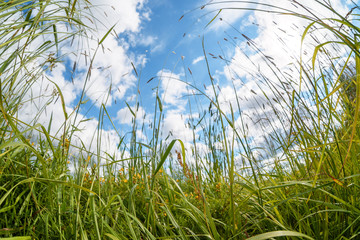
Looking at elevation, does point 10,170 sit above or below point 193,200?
above

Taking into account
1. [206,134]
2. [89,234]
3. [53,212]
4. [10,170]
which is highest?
[206,134]

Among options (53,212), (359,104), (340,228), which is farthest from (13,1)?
(340,228)

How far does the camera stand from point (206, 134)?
2625mm

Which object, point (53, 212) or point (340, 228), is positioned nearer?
point (340, 228)

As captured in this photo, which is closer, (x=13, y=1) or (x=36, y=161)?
(x=13, y=1)

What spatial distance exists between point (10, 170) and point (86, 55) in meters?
0.82

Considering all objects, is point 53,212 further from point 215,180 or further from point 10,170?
point 215,180

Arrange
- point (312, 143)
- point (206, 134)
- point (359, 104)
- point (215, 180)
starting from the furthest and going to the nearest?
point (206, 134), point (215, 180), point (312, 143), point (359, 104)

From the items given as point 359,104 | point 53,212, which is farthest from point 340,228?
point 53,212

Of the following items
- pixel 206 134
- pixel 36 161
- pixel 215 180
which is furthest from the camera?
pixel 206 134

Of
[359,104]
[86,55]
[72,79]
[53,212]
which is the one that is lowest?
[53,212]

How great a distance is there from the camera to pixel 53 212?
1.29 metres

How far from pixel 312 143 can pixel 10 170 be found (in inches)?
68.8

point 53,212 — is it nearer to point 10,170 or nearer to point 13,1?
point 10,170
